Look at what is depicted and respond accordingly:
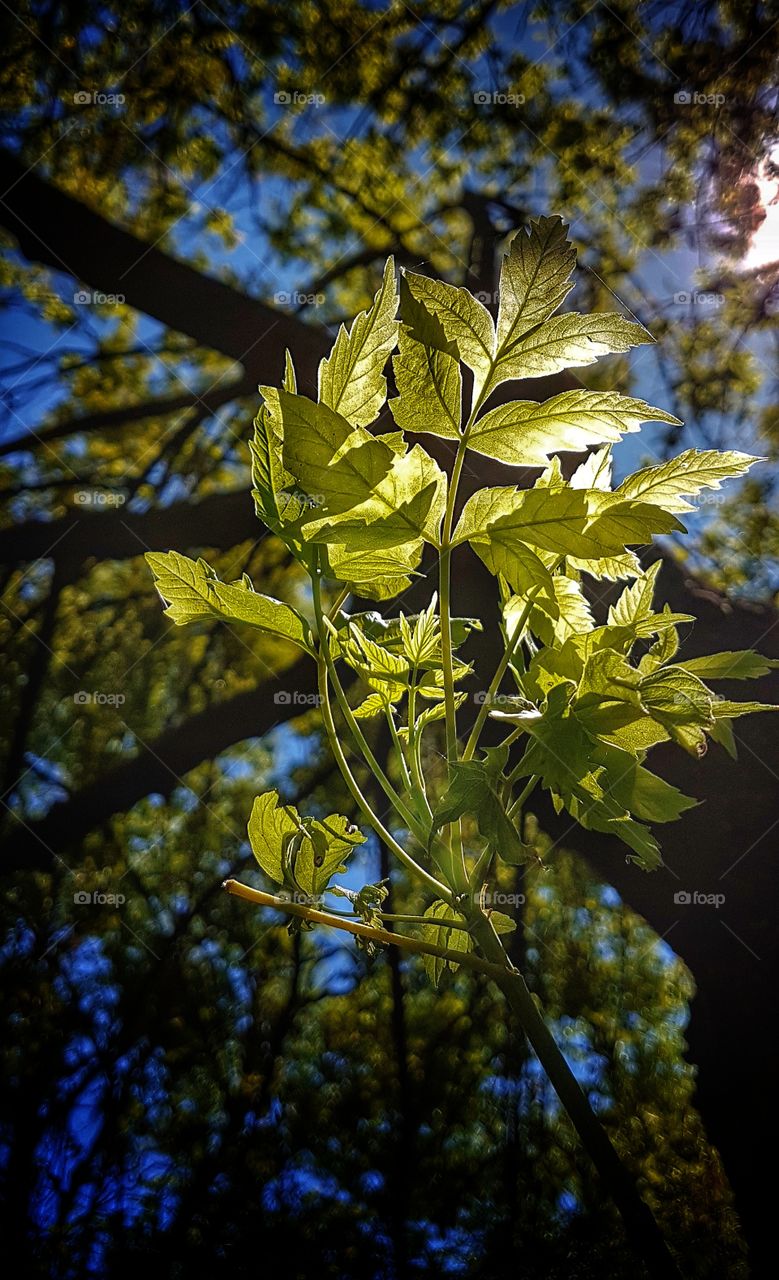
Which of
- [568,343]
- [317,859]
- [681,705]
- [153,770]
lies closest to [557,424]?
[568,343]

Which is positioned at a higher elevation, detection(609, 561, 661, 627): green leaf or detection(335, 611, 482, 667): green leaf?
detection(335, 611, 482, 667): green leaf

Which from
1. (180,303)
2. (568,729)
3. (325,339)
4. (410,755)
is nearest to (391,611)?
(325,339)

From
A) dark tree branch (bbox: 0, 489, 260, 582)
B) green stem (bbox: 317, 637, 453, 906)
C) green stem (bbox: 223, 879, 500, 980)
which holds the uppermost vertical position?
dark tree branch (bbox: 0, 489, 260, 582)

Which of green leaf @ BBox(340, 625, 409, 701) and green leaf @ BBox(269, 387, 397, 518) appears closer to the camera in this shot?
green leaf @ BBox(269, 387, 397, 518)

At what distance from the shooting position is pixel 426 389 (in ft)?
1.40

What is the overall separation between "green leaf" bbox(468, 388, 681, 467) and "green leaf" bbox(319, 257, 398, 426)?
6cm

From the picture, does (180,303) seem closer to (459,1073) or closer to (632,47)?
(632,47)

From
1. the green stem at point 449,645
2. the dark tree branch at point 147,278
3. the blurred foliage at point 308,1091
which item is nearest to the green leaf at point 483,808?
the green stem at point 449,645

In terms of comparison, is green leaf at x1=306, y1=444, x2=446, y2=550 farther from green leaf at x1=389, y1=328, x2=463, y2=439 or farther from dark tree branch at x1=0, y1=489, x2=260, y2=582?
dark tree branch at x1=0, y1=489, x2=260, y2=582

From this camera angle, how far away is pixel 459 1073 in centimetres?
117

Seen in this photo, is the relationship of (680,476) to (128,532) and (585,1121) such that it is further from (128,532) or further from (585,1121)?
(128,532)

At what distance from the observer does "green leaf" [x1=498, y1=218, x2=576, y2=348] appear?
1.40ft

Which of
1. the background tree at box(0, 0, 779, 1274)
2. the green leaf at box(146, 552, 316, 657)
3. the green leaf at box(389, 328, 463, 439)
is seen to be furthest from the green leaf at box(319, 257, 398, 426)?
the background tree at box(0, 0, 779, 1274)

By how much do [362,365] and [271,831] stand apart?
0.89 ft
